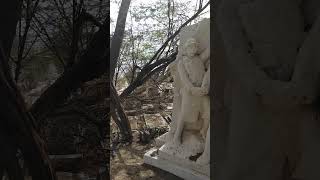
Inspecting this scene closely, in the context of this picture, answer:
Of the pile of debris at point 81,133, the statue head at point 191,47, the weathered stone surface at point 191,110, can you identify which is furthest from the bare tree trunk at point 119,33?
the pile of debris at point 81,133

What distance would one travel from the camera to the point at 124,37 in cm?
723

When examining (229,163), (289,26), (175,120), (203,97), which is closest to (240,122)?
(229,163)

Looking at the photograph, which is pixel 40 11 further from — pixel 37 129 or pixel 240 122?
pixel 240 122

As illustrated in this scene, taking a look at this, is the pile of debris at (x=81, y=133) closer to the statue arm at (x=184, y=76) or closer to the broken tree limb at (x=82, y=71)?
the broken tree limb at (x=82, y=71)

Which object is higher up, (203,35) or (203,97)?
(203,35)

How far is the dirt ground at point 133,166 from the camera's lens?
552 cm

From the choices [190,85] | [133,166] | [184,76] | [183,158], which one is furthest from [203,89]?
[133,166]

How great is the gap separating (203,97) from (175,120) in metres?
0.70

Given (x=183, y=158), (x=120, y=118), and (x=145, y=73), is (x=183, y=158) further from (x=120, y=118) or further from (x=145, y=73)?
(x=145, y=73)

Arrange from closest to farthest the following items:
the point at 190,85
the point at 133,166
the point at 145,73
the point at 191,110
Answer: the point at 190,85
the point at 191,110
the point at 133,166
the point at 145,73

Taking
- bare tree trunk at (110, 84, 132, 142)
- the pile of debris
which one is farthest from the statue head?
the pile of debris

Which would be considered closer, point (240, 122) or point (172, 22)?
point (240, 122)

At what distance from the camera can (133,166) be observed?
6.05m

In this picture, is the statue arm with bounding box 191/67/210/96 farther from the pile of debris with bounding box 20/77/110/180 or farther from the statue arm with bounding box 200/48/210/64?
the pile of debris with bounding box 20/77/110/180
